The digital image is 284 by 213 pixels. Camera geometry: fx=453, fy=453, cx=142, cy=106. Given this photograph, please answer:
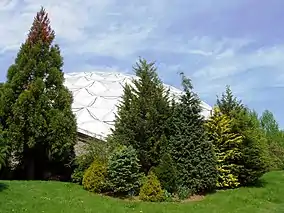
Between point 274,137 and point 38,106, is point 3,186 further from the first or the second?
point 274,137

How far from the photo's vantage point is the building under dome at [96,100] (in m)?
28.6

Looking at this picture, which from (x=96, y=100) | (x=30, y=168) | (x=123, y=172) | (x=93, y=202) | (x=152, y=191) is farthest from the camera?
(x=96, y=100)

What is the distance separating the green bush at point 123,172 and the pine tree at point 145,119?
1.98m

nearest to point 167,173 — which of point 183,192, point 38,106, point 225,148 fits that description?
point 183,192

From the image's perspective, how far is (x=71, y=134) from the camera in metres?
22.9

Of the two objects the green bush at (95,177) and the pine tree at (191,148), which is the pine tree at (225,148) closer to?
the pine tree at (191,148)

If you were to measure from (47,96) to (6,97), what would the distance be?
204 cm

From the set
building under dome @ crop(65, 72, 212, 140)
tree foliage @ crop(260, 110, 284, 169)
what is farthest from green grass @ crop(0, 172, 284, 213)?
tree foliage @ crop(260, 110, 284, 169)

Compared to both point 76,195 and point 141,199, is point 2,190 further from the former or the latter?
point 141,199

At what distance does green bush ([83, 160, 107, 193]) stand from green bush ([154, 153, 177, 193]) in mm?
2395

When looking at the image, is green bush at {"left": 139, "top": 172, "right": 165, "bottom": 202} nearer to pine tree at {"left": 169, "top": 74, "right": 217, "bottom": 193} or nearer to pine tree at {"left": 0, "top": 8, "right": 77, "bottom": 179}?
pine tree at {"left": 169, "top": 74, "right": 217, "bottom": 193}

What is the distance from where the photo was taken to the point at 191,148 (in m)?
21.3

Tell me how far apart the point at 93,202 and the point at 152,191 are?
267 centimetres

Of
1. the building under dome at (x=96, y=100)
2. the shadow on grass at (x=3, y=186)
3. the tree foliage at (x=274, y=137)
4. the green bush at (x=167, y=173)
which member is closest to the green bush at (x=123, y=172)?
the green bush at (x=167, y=173)
